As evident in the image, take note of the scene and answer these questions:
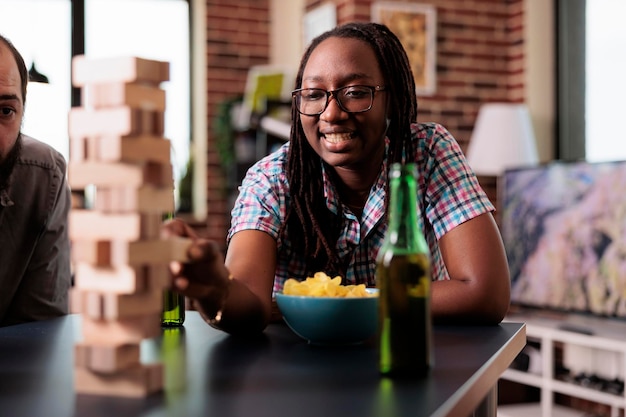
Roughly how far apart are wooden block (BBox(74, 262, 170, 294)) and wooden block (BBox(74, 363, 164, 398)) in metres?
0.09

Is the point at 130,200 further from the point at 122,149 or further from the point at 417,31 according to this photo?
the point at 417,31

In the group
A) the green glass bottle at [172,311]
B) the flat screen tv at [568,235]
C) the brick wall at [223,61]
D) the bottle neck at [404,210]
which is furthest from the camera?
the brick wall at [223,61]

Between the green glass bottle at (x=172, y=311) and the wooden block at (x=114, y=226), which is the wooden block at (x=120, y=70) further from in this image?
the green glass bottle at (x=172, y=311)

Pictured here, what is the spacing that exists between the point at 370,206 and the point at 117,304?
2.86 ft

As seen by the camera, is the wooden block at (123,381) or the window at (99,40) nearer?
the wooden block at (123,381)

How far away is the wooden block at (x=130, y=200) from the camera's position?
0.83 meters

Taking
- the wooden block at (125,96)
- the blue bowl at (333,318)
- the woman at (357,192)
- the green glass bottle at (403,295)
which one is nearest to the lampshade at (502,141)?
the woman at (357,192)

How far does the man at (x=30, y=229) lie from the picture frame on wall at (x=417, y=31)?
Result: 2.72m

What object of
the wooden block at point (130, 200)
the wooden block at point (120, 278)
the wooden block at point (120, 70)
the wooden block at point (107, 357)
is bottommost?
the wooden block at point (107, 357)

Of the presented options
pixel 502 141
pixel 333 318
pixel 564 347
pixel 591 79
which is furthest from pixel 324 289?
pixel 591 79

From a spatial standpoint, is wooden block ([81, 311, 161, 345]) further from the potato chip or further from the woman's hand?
the potato chip

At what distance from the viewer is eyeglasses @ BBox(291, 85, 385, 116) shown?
1.56m

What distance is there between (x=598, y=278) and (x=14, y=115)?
245 cm

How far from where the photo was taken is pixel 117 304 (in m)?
0.83
